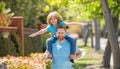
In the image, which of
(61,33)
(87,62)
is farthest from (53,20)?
(87,62)

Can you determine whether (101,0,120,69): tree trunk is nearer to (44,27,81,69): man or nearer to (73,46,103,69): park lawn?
(73,46,103,69): park lawn

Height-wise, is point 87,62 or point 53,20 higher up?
point 53,20

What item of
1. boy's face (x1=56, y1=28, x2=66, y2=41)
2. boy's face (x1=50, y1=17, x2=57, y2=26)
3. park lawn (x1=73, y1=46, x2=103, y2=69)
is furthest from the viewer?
park lawn (x1=73, y1=46, x2=103, y2=69)

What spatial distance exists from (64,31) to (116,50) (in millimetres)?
8887

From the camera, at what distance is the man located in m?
8.05

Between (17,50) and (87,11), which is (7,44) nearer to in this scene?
(17,50)

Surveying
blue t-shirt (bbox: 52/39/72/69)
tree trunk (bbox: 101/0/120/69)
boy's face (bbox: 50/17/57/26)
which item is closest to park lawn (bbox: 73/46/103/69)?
tree trunk (bbox: 101/0/120/69)

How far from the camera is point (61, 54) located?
8.05 meters

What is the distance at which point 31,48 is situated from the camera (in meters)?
18.1

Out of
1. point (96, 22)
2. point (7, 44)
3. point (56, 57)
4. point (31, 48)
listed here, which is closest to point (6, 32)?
point (7, 44)

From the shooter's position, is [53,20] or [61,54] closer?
[61,54]

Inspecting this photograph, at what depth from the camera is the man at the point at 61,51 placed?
26.4 ft

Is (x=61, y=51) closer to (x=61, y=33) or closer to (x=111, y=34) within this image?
(x=61, y=33)

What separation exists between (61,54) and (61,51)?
2.2 inches
